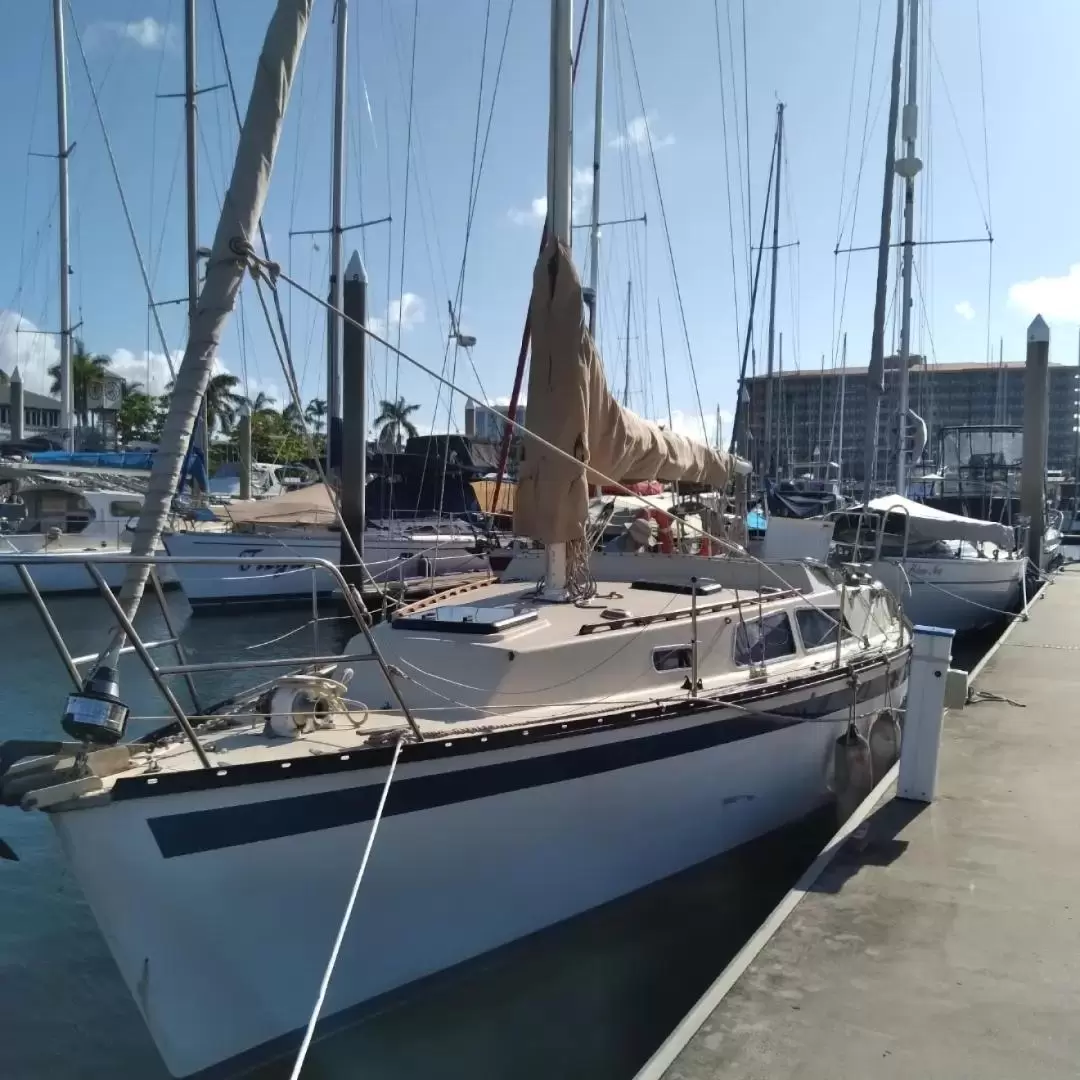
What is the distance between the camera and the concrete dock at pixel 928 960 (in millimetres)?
3998

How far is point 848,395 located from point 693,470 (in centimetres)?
5310

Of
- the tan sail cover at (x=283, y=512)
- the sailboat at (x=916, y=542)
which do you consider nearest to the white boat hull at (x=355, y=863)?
the sailboat at (x=916, y=542)

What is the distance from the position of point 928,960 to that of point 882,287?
1808 cm

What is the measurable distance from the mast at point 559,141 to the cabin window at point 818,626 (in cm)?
218

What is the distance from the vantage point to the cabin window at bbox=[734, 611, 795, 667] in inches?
293

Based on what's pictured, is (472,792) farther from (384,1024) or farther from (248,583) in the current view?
(248,583)

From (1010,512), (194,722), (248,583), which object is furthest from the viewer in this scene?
(1010,512)

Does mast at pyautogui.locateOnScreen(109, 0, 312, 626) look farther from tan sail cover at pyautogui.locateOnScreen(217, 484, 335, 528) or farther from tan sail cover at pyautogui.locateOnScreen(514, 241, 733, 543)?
tan sail cover at pyautogui.locateOnScreen(217, 484, 335, 528)

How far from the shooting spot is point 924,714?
6984 millimetres

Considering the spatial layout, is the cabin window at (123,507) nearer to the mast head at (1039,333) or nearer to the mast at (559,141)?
the mast at (559,141)

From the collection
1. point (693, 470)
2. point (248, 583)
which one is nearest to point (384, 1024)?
point (693, 470)

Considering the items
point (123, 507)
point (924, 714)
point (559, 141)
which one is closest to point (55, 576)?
point (123, 507)

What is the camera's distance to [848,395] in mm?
59094

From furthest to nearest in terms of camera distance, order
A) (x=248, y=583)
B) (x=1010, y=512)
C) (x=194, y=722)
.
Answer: (x=1010, y=512)
(x=248, y=583)
(x=194, y=722)
